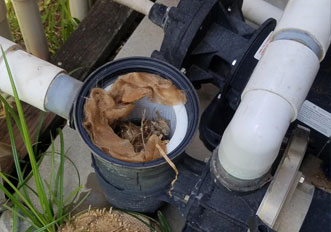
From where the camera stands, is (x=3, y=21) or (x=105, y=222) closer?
(x=105, y=222)

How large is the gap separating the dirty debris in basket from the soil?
0.83 feet

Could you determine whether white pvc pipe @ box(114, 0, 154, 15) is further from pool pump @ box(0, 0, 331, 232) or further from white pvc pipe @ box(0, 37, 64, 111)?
white pvc pipe @ box(0, 37, 64, 111)

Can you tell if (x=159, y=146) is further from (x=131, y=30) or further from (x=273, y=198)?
(x=131, y=30)

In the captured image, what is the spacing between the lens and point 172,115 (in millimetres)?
1075

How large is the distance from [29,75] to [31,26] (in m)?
0.42

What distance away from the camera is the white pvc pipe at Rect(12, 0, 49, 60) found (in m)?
1.38

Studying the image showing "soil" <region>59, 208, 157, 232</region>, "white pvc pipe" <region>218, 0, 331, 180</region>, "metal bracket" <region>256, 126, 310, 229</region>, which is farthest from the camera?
"soil" <region>59, 208, 157, 232</region>

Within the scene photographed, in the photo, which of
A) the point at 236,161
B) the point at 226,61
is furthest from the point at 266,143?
the point at 226,61

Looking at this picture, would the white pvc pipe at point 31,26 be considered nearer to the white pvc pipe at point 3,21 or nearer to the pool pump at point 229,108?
the white pvc pipe at point 3,21

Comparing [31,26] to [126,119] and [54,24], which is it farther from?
[126,119]

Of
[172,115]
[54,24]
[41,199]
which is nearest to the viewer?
[172,115]

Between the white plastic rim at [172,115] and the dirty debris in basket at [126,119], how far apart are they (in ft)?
0.04

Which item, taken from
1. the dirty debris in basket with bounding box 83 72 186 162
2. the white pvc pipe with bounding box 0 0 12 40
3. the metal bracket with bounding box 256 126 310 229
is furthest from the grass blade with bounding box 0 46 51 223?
the metal bracket with bounding box 256 126 310 229

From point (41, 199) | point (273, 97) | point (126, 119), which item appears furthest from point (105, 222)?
point (273, 97)
